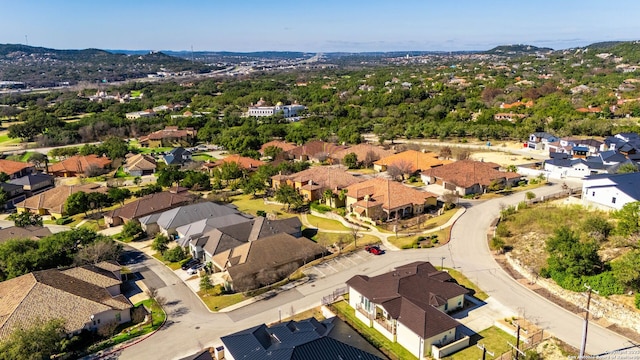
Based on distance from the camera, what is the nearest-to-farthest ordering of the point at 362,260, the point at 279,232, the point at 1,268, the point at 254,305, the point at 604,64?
the point at 254,305
the point at 1,268
the point at 362,260
the point at 279,232
the point at 604,64

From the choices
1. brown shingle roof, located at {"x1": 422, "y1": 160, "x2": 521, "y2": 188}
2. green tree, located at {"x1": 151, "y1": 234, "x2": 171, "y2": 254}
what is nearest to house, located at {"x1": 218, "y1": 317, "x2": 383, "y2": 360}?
green tree, located at {"x1": 151, "y1": 234, "x2": 171, "y2": 254}

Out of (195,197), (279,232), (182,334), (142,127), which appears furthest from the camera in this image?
(142,127)

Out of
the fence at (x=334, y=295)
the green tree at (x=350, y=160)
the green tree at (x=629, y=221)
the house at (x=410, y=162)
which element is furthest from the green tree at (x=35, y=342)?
the green tree at (x=350, y=160)

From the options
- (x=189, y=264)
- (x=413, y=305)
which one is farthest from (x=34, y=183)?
(x=413, y=305)

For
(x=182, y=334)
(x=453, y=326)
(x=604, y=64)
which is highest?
(x=604, y=64)

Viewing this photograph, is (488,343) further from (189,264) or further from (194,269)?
(189,264)

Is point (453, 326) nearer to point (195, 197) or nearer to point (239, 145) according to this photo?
point (195, 197)

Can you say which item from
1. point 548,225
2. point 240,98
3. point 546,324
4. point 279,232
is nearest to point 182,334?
point 279,232

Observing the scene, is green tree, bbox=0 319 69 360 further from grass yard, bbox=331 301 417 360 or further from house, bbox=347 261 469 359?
house, bbox=347 261 469 359

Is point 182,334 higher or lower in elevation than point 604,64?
lower
